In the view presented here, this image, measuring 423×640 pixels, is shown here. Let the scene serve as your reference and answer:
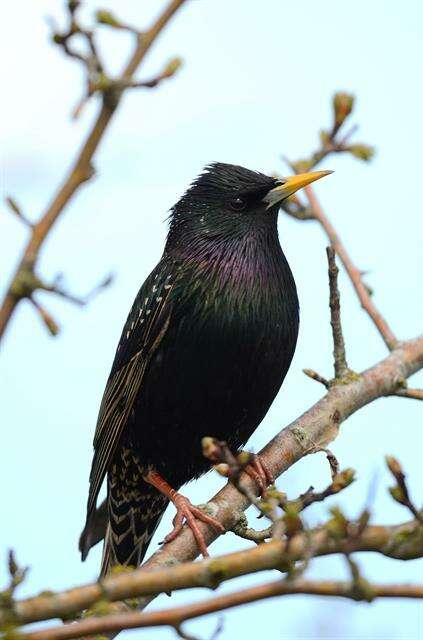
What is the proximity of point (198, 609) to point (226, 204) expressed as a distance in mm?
3392

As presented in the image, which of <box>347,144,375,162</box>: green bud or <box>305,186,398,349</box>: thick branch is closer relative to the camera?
<box>347,144,375,162</box>: green bud

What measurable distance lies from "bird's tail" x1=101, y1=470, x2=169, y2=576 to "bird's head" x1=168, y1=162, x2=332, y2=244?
1.14 metres

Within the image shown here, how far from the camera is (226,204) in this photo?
4.86 metres

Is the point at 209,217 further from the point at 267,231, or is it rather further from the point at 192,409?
the point at 192,409

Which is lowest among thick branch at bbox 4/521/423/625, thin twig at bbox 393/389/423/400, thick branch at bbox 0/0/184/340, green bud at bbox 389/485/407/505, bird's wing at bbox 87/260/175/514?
thick branch at bbox 4/521/423/625

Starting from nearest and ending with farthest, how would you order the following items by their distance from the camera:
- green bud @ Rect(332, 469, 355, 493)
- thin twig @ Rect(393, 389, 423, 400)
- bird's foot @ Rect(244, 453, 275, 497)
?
green bud @ Rect(332, 469, 355, 493) → thin twig @ Rect(393, 389, 423, 400) → bird's foot @ Rect(244, 453, 275, 497)

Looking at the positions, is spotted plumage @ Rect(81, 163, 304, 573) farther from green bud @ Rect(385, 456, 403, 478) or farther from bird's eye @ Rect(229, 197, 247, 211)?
green bud @ Rect(385, 456, 403, 478)

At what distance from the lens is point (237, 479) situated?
2.28 m

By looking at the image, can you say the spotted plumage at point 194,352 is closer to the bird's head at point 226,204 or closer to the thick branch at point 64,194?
the bird's head at point 226,204

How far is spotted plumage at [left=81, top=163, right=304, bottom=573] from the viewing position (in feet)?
14.4

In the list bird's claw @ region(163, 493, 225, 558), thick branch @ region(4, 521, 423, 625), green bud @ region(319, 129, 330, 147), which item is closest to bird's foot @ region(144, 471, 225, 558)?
bird's claw @ region(163, 493, 225, 558)

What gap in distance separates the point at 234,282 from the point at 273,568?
8.93ft

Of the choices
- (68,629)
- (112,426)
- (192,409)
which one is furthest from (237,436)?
(68,629)

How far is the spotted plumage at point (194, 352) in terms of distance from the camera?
439 cm
